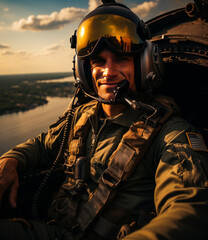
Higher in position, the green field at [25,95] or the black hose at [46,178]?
the green field at [25,95]

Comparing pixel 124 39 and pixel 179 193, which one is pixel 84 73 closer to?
pixel 124 39

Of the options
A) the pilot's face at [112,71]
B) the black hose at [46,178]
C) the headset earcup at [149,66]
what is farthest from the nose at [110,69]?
the black hose at [46,178]

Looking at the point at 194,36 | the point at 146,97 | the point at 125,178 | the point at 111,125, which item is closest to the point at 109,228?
the point at 125,178

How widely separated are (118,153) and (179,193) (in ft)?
1.39

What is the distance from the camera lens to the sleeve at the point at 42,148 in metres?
1.60

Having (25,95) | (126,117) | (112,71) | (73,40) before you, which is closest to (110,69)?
(112,71)

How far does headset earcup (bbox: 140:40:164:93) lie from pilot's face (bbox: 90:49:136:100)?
0.08 m

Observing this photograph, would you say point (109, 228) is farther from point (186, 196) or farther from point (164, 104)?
point (164, 104)

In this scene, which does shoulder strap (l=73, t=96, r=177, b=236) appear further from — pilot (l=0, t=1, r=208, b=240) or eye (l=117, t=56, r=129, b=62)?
eye (l=117, t=56, r=129, b=62)

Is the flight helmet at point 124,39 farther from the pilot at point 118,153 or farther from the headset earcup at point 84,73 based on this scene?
the headset earcup at point 84,73

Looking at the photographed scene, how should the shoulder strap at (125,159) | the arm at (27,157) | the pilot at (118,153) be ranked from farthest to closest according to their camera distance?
the arm at (27,157) → the shoulder strap at (125,159) → the pilot at (118,153)

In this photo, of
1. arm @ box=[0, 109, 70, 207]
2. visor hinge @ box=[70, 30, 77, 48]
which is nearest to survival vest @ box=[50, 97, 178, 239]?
arm @ box=[0, 109, 70, 207]

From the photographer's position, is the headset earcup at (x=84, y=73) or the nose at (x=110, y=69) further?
the headset earcup at (x=84, y=73)

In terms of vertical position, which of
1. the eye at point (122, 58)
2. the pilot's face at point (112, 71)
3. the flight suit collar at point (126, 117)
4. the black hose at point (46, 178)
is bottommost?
the black hose at point (46, 178)
